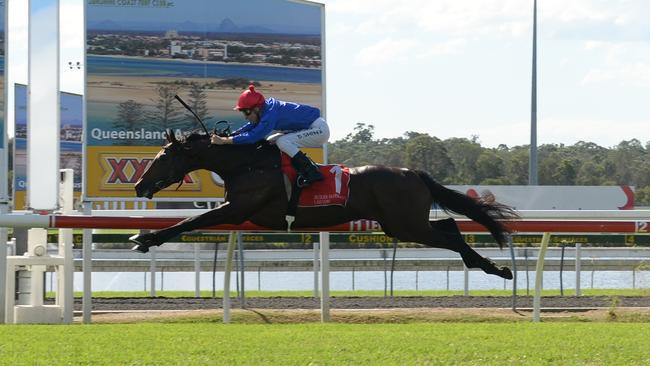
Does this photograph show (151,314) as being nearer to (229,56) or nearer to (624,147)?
(229,56)

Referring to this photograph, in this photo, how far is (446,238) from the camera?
823 cm

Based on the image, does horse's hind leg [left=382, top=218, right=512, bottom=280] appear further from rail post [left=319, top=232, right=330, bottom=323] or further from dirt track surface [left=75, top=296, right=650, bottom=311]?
dirt track surface [left=75, top=296, right=650, bottom=311]

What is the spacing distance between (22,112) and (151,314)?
46.1ft

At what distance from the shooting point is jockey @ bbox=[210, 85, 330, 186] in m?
7.84

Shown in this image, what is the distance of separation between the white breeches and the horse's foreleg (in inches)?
20.8

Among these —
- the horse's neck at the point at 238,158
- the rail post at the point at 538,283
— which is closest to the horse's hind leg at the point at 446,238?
the rail post at the point at 538,283

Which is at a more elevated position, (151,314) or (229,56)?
(229,56)

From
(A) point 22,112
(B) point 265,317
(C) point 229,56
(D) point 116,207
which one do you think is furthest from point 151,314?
(A) point 22,112

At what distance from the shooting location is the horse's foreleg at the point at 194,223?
772 centimetres

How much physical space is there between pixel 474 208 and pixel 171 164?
7.73ft

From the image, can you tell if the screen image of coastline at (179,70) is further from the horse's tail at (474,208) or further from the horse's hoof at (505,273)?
the horse's hoof at (505,273)

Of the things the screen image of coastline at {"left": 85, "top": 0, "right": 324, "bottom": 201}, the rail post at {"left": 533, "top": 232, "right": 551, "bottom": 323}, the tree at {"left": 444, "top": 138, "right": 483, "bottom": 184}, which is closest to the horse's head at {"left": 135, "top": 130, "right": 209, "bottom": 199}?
the rail post at {"left": 533, "top": 232, "right": 551, "bottom": 323}

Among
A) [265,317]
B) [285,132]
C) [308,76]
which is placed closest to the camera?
[285,132]

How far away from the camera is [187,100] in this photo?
13.7 m
